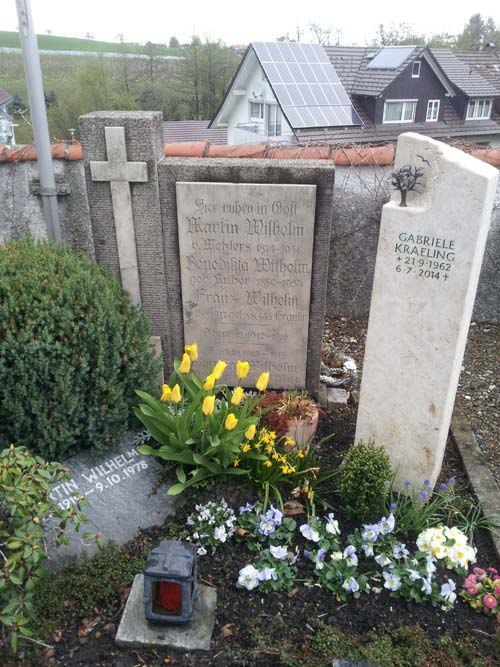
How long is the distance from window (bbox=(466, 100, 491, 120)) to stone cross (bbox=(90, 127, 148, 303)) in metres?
18.2

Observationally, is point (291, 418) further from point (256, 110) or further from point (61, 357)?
point (256, 110)

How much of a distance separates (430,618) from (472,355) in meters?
3.00

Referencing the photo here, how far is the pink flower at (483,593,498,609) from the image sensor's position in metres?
2.58

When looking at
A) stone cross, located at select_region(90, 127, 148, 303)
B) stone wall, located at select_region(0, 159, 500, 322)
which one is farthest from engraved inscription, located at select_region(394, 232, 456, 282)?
stone wall, located at select_region(0, 159, 500, 322)

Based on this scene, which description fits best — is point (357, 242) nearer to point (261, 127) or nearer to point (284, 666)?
point (284, 666)

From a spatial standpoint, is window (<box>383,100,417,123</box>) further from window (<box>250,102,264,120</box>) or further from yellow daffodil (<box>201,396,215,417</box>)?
yellow daffodil (<box>201,396,215,417</box>)

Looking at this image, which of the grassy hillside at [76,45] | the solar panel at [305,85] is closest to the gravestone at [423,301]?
the solar panel at [305,85]

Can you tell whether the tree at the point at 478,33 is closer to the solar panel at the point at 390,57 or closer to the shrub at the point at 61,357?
the solar panel at the point at 390,57

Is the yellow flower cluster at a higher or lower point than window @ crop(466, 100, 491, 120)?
lower

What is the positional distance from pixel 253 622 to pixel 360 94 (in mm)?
16699

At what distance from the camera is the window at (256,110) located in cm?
1805

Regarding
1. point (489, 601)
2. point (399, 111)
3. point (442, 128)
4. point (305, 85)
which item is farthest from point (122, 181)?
point (442, 128)

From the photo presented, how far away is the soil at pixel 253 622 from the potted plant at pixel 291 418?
2.65 feet

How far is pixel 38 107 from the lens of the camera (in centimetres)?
379
